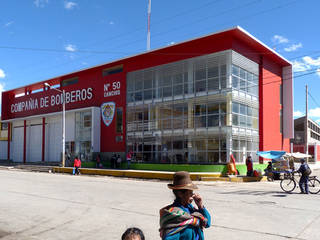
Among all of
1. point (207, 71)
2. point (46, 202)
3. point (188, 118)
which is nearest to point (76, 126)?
point (188, 118)

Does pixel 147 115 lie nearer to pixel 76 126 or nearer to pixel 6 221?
pixel 76 126

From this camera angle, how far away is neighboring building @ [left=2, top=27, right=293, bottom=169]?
1094 inches

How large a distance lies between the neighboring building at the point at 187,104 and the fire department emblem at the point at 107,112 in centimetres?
10

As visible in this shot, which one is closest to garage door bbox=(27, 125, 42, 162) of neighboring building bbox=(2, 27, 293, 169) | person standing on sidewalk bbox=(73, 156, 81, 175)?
neighboring building bbox=(2, 27, 293, 169)

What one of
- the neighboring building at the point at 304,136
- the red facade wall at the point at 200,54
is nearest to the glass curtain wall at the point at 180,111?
the red facade wall at the point at 200,54

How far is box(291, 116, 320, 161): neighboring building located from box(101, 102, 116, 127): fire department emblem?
34.6m

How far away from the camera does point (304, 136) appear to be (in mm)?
57125

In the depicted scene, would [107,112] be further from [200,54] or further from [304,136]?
[304,136]

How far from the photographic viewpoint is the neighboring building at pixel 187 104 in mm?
27797

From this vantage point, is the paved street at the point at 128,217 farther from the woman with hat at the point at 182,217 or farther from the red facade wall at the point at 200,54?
the red facade wall at the point at 200,54

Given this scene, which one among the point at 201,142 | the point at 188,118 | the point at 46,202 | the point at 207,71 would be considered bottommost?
the point at 46,202

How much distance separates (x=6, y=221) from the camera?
879cm

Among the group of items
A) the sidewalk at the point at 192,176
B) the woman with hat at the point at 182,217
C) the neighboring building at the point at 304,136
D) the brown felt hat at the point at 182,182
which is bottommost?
the sidewalk at the point at 192,176

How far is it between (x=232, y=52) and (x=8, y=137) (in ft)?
118
